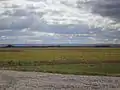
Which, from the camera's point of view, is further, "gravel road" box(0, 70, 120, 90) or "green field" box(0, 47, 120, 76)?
"green field" box(0, 47, 120, 76)

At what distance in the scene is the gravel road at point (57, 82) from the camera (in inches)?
639

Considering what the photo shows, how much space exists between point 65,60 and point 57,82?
8.74 m

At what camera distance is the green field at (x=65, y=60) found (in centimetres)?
2250

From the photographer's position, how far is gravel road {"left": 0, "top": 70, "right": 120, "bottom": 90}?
16219mm

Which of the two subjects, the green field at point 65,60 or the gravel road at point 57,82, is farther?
the green field at point 65,60

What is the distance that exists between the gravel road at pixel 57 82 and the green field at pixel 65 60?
2109mm

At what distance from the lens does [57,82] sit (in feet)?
58.8

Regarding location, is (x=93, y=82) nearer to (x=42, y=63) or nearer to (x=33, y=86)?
(x=33, y=86)

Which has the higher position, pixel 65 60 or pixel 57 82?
pixel 57 82

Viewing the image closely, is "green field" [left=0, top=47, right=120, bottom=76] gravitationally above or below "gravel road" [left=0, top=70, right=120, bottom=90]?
below

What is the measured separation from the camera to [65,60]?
87.3ft

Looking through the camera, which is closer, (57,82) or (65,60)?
(57,82)

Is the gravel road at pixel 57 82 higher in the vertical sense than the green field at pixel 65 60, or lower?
higher

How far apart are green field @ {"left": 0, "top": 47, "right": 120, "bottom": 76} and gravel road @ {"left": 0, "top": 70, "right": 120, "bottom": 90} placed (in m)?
2.11
